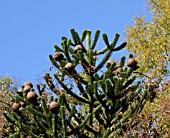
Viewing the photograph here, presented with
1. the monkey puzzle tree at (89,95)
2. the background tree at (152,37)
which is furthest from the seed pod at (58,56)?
the background tree at (152,37)

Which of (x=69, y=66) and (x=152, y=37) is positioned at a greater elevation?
(x=152, y=37)

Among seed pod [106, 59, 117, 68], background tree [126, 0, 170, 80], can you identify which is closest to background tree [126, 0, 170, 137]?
background tree [126, 0, 170, 80]

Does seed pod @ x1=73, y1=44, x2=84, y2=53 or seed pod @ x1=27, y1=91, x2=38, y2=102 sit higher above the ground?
seed pod @ x1=73, y1=44, x2=84, y2=53

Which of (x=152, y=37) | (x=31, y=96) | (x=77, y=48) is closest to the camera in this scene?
(x=31, y=96)

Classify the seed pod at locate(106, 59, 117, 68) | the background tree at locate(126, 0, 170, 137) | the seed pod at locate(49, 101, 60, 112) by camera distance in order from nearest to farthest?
the seed pod at locate(49, 101, 60, 112) → the seed pod at locate(106, 59, 117, 68) → the background tree at locate(126, 0, 170, 137)

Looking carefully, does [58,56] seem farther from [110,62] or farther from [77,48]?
[110,62]

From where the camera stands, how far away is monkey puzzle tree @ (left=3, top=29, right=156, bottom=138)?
9.28 metres

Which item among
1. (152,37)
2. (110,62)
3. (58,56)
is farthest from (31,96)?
(152,37)

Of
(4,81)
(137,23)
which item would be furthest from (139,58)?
(4,81)

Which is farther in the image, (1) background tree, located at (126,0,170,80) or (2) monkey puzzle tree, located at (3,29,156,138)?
(1) background tree, located at (126,0,170,80)

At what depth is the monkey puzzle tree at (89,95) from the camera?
30.4 feet

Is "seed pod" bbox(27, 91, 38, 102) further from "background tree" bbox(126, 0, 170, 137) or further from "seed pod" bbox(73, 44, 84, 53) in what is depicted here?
"background tree" bbox(126, 0, 170, 137)

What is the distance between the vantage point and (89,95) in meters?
9.72

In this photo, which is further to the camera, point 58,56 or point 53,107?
point 58,56
